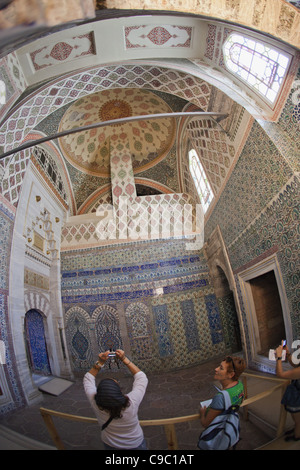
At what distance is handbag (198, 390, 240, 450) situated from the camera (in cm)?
148

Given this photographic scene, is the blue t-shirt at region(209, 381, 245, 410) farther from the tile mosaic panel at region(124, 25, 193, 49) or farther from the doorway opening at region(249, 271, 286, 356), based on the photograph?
the tile mosaic panel at region(124, 25, 193, 49)

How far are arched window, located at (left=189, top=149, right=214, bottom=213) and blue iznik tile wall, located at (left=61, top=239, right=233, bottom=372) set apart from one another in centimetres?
86

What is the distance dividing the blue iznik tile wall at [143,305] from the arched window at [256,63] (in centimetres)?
268

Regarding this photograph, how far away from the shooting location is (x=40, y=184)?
3943 millimetres

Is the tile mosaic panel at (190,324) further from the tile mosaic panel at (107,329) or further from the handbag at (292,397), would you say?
the handbag at (292,397)

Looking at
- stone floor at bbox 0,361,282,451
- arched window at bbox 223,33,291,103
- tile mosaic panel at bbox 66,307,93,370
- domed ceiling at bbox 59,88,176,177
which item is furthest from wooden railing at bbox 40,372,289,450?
domed ceiling at bbox 59,88,176,177

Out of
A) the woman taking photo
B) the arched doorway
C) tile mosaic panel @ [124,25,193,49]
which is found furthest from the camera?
the arched doorway

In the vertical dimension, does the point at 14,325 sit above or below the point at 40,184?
below

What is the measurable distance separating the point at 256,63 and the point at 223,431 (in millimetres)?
3143

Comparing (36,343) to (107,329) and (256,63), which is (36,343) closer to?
(107,329)
